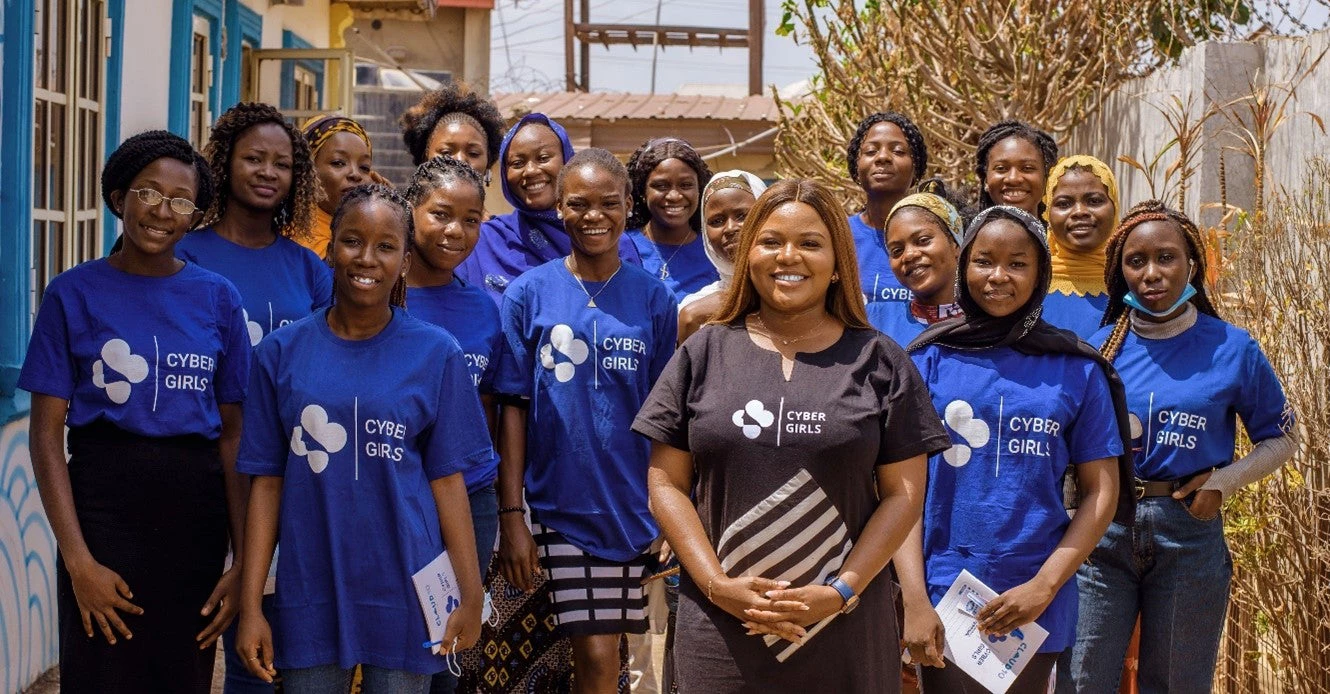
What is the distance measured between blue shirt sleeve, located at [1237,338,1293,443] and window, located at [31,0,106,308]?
454 cm

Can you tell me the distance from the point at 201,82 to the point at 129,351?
549cm

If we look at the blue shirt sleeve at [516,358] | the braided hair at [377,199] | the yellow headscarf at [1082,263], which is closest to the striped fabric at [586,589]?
the blue shirt sleeve at [516,358]

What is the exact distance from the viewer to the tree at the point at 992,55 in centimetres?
869

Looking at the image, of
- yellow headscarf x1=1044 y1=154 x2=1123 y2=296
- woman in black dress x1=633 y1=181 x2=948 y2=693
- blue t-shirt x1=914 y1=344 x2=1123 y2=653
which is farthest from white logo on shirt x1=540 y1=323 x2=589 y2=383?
yellow headscarf x1=1044 y1=154 x2=1123 y2=296

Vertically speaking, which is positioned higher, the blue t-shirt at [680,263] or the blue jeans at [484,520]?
the blue t-shirt at [680,263]

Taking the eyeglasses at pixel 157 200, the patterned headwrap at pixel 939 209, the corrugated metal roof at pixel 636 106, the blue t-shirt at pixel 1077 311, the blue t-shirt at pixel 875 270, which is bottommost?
the blue t-shirt at pixel 1077 311

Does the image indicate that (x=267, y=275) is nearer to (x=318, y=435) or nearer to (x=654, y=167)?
(x=318, y=435)

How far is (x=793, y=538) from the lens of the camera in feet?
11.5

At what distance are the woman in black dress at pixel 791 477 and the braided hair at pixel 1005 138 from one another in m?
2.13

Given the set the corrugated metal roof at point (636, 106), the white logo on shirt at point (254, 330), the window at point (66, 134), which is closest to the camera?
the white logo on shirt at point (254, 330)

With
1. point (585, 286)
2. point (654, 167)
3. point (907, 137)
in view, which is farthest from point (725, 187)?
point (907, 137)

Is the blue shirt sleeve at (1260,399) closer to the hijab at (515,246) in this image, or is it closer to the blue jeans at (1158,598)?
the blue jeans at (1158,598)

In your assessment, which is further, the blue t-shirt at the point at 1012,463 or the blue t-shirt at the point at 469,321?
the blue t-shirt at the point at 469,321

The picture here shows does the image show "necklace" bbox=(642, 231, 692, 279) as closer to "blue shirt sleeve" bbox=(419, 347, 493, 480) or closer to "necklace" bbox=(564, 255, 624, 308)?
"necklace" bbox=(564, 255, 624, 308)
